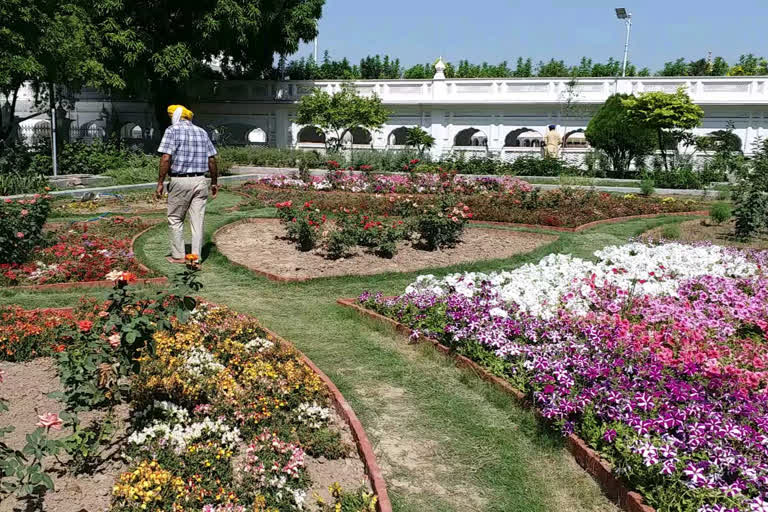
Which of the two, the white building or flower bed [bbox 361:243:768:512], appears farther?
the white building

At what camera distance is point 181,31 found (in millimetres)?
28156

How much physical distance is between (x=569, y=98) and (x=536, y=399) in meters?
26.2

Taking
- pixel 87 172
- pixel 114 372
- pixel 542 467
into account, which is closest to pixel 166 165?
pixel 114 372

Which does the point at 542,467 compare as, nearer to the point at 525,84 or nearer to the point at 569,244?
the point at 569,244

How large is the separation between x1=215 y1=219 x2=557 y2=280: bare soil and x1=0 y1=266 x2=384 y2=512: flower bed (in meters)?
3.57

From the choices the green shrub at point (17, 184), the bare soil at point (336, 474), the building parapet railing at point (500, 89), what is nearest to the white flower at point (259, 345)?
the bare soil at point (336, 474)

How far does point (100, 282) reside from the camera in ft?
24.6

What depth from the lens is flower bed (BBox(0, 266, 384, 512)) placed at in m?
3.21

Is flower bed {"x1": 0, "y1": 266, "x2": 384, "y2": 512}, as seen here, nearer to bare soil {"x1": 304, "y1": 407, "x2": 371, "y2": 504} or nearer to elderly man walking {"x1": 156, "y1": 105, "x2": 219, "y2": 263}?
bare soil {"x1": 304, "y1": 407, "x2": 371, "y2": 504}

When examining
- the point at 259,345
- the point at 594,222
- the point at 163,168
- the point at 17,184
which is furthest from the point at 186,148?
the point at 594,222

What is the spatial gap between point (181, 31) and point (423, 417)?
→ 1089 inches

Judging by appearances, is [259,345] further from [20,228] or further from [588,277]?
[20,228]

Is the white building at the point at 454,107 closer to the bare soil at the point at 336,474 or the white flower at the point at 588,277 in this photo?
the white flower at the point at 588,277

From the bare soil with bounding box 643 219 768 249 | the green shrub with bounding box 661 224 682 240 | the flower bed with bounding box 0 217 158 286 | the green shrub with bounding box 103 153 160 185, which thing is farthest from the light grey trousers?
the green shrub with bounding box 103 153 160 185
